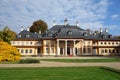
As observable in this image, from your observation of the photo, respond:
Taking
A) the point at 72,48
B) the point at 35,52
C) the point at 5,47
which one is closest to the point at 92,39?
the point at 72,48

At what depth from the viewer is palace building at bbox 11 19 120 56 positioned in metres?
68.1

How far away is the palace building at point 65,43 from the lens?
6812 cm

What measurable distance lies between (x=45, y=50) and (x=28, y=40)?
671 cm

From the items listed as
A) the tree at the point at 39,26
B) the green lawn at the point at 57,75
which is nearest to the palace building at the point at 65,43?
the tree at the point at 39,26

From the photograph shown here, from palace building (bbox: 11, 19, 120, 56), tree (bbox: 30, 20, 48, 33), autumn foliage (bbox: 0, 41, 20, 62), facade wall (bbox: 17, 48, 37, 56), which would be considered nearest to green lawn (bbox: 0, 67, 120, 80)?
autumn foliage (bbox: 0, 41, 20, 62)

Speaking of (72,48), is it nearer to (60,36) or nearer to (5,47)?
(60,36)

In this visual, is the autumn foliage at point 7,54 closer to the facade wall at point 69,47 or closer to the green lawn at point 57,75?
the green lawn at point 57,75

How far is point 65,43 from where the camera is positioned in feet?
224

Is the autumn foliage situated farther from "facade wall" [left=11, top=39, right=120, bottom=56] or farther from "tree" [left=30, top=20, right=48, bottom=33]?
"tree" [left=30, top=20, right=48, bottom=33]

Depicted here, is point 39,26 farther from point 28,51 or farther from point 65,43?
point 65,43

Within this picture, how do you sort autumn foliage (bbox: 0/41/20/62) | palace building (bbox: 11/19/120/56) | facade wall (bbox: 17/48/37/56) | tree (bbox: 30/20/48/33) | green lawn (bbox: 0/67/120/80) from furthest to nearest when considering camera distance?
tree (bbox: 30/20/48/33), facade wall (bbox: 17/48/37/56), palace building (bbox: 11/19/120/56), autumn foliage (bbox: 0/41/20/62), green lawn (bbox: 0/67/120/80)

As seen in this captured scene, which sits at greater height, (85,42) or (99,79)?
(85,42)

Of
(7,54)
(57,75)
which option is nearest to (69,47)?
(7,54)

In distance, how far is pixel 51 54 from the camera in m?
67.9
